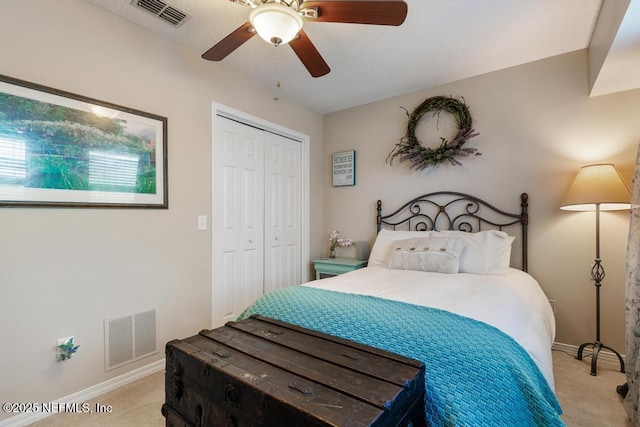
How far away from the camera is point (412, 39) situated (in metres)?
2.29

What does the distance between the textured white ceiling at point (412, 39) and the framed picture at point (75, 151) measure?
712 mm

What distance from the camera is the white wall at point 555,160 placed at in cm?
232

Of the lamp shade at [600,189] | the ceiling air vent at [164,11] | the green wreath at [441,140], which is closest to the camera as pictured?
the ceiling air vent at [164,11]

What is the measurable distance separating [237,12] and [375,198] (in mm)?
2249

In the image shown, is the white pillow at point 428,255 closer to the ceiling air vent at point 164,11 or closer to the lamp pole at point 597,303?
the lamp pole at point 597,303

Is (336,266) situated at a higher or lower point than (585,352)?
higher

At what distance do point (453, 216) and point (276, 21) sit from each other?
237 centimetres

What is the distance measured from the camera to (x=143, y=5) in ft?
6.35

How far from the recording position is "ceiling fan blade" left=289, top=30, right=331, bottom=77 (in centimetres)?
172

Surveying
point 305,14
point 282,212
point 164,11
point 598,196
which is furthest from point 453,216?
point 164,11

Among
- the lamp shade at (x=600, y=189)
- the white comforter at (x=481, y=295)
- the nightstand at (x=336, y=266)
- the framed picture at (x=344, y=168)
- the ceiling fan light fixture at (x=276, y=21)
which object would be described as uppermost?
the ceiling fan light fixture at (x=276, y=21)

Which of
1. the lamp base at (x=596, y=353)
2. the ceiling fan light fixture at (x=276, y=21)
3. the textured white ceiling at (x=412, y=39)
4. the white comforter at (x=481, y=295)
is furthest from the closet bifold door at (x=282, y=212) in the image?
the lamp base at (x=596, y=353)

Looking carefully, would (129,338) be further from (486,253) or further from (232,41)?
(486,253)

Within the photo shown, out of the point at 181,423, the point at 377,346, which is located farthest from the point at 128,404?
the point at 377,346
